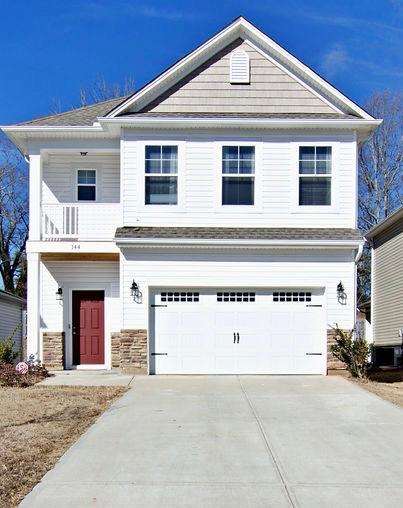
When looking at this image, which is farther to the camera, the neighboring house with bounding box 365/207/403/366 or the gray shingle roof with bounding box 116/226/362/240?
the neighboring house with bounding box 365/207/403/366

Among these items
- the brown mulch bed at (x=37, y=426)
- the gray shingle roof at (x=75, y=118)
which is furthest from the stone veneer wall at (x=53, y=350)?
the gray shingle roof at (x=75, y=118)

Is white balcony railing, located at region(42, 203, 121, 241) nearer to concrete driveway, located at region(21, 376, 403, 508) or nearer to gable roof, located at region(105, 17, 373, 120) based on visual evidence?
gable roof, located at region(105, 17, 373, 120)

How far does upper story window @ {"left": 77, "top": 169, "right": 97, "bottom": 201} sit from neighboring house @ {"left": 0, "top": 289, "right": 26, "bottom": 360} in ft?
24.1

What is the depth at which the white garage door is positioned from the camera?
50.6 ft

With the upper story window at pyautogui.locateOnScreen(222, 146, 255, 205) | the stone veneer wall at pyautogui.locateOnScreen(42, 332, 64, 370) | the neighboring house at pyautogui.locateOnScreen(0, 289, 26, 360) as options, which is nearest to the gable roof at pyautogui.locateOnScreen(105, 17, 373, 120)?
the upper story window at pyautogui.locateOnScreen(222, 146, 255, 205)

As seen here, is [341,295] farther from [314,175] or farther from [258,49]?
[258,49]

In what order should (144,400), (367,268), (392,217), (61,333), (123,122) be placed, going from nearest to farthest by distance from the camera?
1. (144,400)
2. (123,122)
3. (61,333)
4. (392,217)
5. (367,268)

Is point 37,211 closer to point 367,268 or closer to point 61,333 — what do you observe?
point 61,333

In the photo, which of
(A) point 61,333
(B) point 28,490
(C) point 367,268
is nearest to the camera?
(B) point 28,490

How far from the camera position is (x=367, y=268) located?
36781 millimetres

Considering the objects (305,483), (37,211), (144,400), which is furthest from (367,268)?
(305,483)

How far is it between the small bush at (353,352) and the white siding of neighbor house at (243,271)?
0.61 meters

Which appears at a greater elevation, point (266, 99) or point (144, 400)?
point (266, 99)

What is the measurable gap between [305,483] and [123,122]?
36.0 ft
